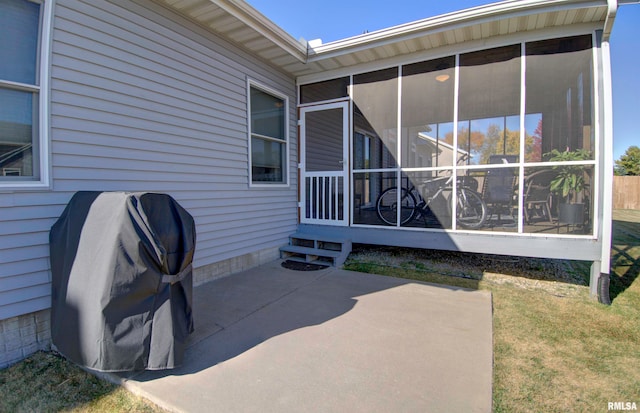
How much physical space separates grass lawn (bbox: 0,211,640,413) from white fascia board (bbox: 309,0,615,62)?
3116 millimetres

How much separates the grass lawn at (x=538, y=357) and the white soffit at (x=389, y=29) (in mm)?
3067

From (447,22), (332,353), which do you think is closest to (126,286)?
(332,353)

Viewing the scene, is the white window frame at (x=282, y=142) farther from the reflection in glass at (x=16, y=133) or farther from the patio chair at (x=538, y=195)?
the patio chair at (x=538, y=195)

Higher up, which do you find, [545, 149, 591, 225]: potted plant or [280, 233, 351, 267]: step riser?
[545, 149, 591, 225]: potted plant

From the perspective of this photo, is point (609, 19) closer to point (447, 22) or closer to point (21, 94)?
point (447, 22)

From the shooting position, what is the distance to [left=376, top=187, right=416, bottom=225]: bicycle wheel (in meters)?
4.54

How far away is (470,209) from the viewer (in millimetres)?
4148

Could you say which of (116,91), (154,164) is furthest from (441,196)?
(116,91)

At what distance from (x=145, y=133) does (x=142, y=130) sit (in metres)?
0.04

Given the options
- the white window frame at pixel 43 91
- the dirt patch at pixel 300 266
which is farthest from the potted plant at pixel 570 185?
the white window frame at pixel 43 91

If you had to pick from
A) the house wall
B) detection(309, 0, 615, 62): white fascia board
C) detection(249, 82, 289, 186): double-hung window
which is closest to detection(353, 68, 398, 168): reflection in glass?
detection(309, 0, 615, 62): white fascia board

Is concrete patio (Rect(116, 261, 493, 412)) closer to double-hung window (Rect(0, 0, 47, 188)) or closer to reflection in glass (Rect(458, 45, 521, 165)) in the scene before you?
double-hung window (Rect(0, 0, 47, 188))

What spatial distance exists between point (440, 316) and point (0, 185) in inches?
145

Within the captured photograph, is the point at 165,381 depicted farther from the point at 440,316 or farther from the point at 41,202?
the point at 440,316
